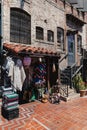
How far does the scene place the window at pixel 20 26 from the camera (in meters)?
8.52

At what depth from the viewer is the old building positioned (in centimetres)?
834

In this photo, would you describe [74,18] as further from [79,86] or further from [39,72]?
[39,72]

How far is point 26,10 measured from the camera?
9266mm

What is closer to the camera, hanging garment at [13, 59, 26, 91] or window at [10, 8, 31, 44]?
hanging garment at [13, 59, 26, 91]

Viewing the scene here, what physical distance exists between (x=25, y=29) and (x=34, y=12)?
1456mm

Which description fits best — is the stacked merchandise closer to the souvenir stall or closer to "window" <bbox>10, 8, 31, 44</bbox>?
the souvenir stall

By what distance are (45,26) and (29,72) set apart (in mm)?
4008

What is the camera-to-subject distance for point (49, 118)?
5.88 meters

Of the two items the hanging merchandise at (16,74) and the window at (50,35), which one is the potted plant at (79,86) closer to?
the window at (50,35)

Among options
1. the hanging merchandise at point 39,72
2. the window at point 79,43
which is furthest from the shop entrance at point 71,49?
the hanging merchandise at point 39,72

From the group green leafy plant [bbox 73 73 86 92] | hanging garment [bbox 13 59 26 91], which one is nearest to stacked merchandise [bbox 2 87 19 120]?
hanging garment [bbox 13 59 26 91]

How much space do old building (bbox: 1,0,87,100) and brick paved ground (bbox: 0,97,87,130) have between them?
10.1 ft

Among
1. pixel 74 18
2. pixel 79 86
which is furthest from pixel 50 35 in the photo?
pixel 79 86

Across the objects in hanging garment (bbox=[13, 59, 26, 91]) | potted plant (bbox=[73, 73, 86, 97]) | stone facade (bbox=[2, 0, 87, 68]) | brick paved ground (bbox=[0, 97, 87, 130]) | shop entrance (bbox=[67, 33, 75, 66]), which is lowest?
brick paved ground (bbox=[0, 97, 87, 130])
